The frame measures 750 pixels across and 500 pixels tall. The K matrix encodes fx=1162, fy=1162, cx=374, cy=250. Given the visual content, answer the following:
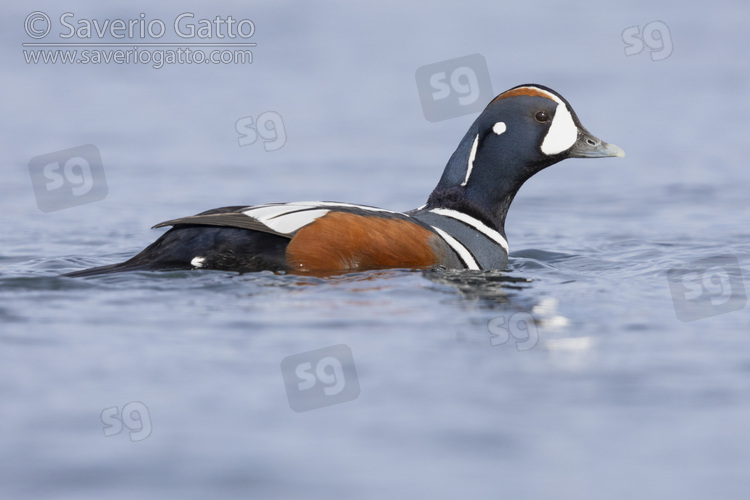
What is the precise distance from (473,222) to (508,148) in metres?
0.67

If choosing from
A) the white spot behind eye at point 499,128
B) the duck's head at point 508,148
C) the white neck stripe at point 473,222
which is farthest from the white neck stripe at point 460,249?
the white spot behind eye at point 499,128

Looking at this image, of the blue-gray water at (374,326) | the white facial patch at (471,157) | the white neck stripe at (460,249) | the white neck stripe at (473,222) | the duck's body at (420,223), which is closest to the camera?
the blue-gray water at (374,326)

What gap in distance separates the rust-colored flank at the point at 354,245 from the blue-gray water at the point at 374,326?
0.55 feet

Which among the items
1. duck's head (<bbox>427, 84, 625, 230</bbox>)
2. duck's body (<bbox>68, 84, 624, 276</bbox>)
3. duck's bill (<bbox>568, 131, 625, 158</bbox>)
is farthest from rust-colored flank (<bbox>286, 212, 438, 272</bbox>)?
duck's bill (<bbox>568, 131, 625, 158</bbox>)

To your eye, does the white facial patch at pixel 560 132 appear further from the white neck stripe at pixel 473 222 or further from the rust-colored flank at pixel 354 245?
the rust-colored flank at pixel 354 245

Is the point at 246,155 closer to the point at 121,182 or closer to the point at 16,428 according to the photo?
the point at 121,182

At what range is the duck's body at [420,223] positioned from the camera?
27.0ft

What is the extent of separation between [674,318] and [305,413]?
295 cm

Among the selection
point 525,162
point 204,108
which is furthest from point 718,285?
point 204,108

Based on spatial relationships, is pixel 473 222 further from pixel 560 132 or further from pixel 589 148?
pixel 589 148

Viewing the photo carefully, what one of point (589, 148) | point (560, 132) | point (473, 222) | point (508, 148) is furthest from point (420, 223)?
point (589, 148)

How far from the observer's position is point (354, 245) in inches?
328

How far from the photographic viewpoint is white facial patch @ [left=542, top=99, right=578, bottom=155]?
371 inches

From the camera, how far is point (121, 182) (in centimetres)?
1255
